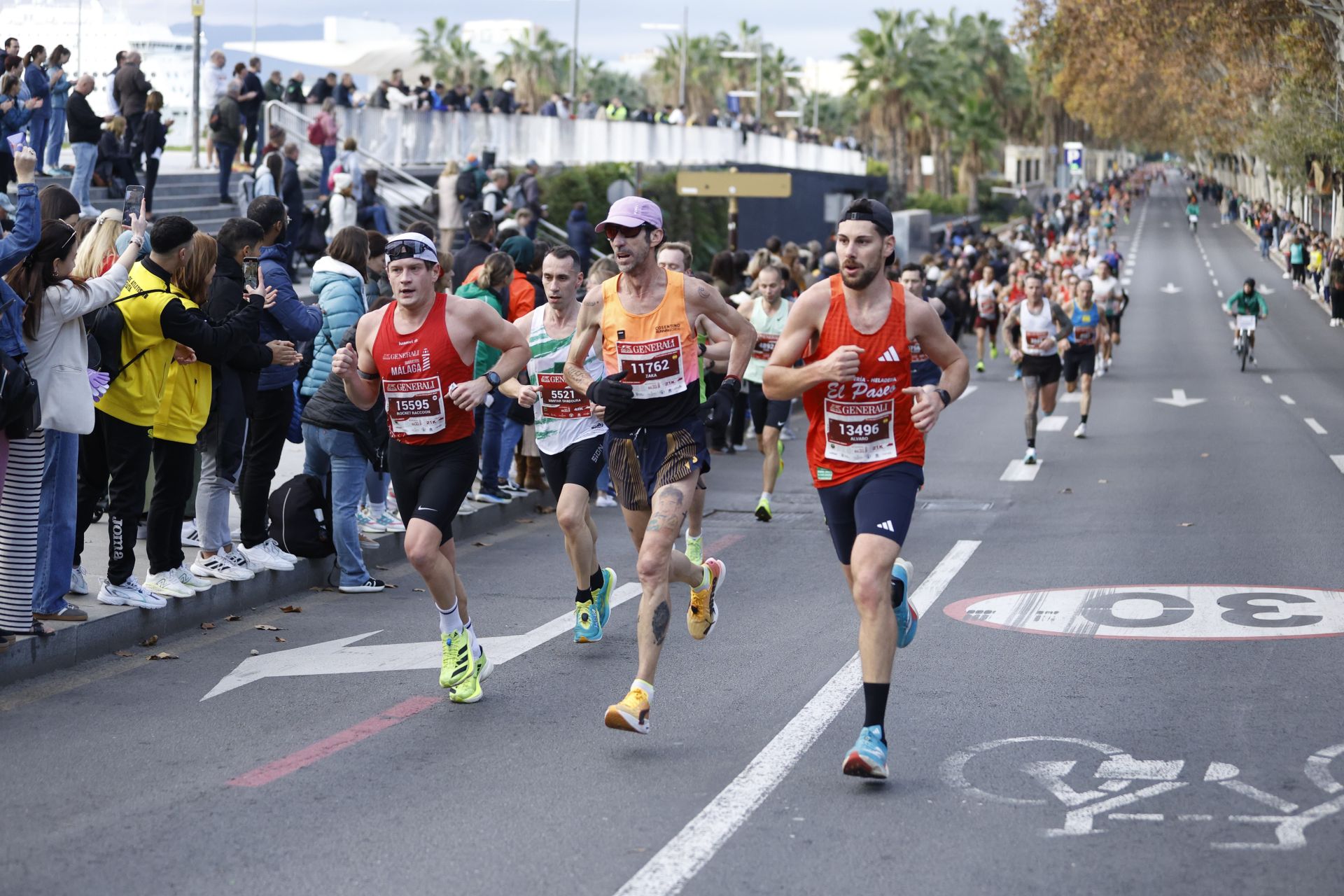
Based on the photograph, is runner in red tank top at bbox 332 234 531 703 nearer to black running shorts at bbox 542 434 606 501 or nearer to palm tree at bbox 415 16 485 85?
black running shorts at bbox 542 434 606 501

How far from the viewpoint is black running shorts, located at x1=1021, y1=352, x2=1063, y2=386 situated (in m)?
17.7

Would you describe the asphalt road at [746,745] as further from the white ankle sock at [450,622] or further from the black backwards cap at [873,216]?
the black backwards cap at [873,216]

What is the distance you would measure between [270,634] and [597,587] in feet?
5.88

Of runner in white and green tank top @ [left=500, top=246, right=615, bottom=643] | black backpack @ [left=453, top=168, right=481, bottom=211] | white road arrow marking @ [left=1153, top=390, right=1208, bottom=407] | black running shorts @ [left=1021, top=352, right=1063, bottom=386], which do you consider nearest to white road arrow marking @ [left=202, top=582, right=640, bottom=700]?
runner in white and green tank top @ [left=500, top=246, right=615, bottom=643]

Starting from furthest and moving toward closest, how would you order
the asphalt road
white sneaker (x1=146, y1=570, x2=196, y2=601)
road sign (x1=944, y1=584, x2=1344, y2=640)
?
1. white sneaker (x1=146, y1=570, x2=196, y2=601)
2. road sign (x1=944, y1=584, x2=1344, y2=640)
3. the asphalt road

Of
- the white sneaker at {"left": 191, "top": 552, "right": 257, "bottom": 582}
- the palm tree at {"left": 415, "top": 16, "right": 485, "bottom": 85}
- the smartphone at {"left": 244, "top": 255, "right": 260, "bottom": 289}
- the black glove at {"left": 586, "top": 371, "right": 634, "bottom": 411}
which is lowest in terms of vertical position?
the white sneaker at {"left": 191, "top": 552, "right": 257, "bottom": 582}

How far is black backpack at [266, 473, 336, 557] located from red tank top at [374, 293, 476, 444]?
2.85 metres

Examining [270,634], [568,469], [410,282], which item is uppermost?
[410,282]

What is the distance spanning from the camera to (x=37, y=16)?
2000cm

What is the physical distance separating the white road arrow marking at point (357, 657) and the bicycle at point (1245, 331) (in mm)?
24952

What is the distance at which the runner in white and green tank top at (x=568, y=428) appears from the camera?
328 inches

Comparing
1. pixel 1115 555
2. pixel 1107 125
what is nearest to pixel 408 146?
pixel 1115 555

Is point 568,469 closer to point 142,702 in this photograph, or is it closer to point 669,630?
point 669,630

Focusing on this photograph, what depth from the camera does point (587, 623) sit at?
8.45 metres
